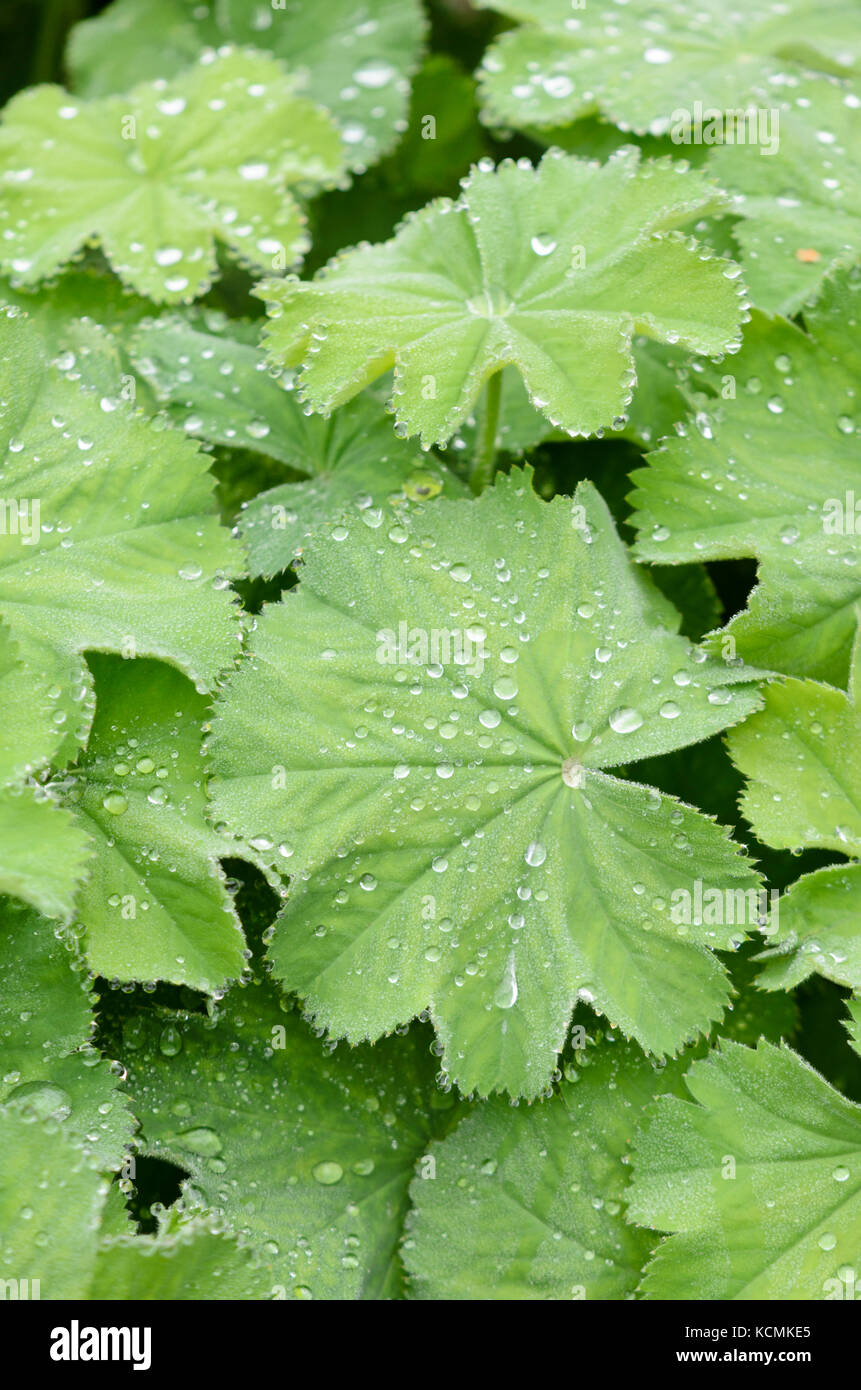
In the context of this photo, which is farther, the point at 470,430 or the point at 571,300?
the point at 470,430

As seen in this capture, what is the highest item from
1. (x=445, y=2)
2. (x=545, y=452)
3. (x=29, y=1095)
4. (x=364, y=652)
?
(x=445, y=2)

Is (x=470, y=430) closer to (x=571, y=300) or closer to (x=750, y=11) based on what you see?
(x=571, y=300)

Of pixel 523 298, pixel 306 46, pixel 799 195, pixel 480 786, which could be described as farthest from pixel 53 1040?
pixel 306 46

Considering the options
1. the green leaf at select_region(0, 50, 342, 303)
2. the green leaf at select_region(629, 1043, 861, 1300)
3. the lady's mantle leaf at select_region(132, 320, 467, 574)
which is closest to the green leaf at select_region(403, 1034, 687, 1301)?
the green leaf at select_region(629, 1043, 861, 1300)

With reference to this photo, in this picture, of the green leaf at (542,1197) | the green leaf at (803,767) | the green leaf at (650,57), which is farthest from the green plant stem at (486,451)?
the green leaf at (542,1197)

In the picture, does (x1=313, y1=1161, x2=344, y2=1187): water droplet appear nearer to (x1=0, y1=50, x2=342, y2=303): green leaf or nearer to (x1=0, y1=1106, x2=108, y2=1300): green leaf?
(x1=0, y1=1106, x2=108, y2=1300): green leaf

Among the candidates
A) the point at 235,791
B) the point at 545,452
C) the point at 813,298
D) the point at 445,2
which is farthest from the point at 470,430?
the point at 445,2
